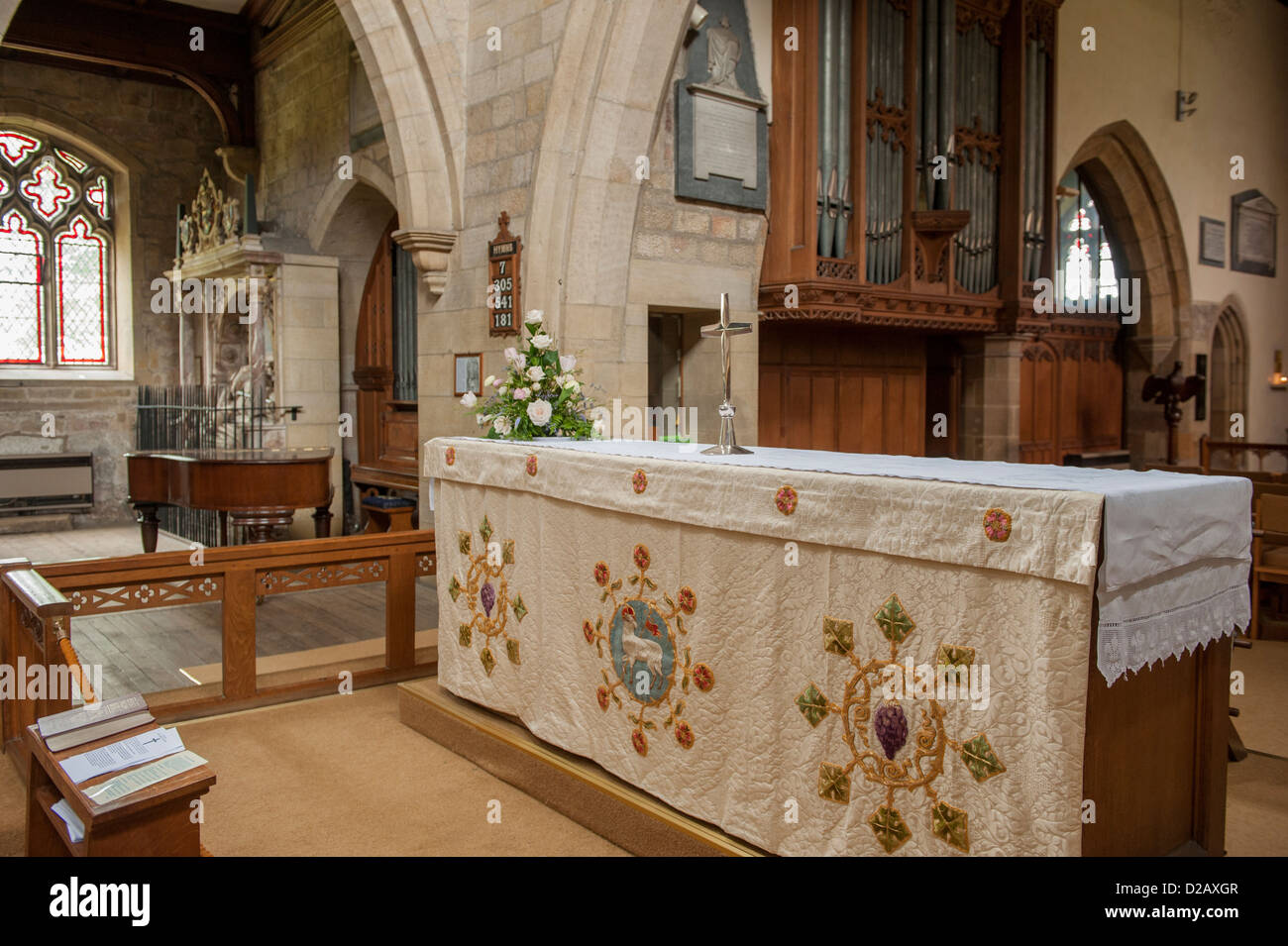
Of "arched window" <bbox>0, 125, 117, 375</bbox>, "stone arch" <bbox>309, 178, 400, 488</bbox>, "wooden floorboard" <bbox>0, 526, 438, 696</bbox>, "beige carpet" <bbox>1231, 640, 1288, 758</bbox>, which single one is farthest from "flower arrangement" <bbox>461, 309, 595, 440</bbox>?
"arched window" <bbox>0, 125, 117, 375</bbox>

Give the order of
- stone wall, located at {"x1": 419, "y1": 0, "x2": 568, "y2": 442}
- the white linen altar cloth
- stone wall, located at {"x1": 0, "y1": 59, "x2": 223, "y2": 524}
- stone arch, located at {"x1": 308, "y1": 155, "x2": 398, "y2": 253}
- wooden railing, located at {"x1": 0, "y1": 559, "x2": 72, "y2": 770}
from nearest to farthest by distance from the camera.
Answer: the white linen altar cloth < wooden railing, located at {"x1": 0, "y1": 559, "x2": 72, "y2": 770} < stone wall, located at {"x1": 419, "y1": 0, "x2": 568, "y2": 442} < stone arch, located at {"x1": 308, "y1": 155, "x2": 398, "y2": 253} < stone wall, located at {"x1": 0, "y1": 59, "x2": 223, "y2": 524}

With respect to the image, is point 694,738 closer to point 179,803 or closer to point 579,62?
point 179,803

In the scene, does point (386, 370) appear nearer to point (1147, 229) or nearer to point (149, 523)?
point (149, 523)

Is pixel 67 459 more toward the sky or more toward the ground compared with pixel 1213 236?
more toward the ground

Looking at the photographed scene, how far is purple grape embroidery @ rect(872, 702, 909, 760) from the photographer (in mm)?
2053

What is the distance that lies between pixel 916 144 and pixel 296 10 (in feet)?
17.2

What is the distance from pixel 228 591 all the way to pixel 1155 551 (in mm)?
3306

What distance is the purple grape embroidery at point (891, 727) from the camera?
6.73 ft

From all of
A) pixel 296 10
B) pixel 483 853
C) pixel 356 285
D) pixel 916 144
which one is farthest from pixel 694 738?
pixel 296 10

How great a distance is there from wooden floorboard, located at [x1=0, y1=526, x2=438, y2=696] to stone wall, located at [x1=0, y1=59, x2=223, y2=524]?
4844 millimetres

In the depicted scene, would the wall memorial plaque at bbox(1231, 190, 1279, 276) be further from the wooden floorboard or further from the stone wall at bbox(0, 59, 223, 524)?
the stone wall at bbox(0, 59, 223, 524)

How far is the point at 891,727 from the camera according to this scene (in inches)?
81.6

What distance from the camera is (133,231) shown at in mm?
10008

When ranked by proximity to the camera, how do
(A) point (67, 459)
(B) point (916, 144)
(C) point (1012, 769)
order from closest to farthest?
1. (C) point (1012, 769)
2. (B) point (916, 144)
3. (A) point (67, 459)
